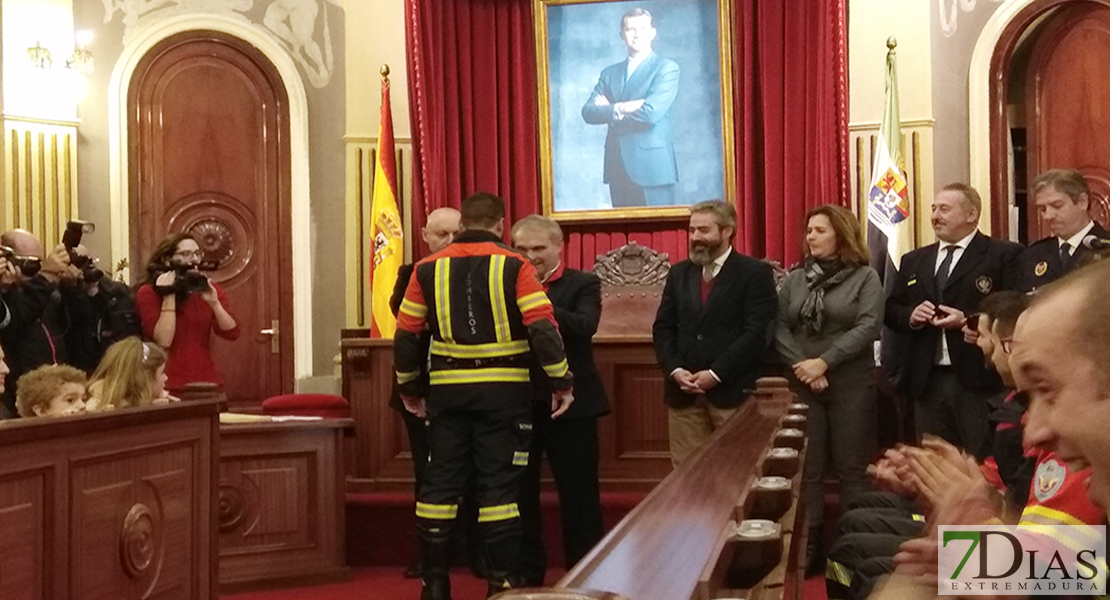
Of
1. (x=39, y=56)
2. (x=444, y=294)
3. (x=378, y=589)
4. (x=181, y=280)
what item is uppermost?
(x=39, y=56)

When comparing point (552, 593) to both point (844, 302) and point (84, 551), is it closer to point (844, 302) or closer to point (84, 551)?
point (84, 551)

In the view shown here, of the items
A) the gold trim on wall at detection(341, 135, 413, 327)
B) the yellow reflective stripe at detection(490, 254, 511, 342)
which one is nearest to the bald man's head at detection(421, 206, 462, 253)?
the yellow reflective stripe at detection(490, 254, 511, 342)

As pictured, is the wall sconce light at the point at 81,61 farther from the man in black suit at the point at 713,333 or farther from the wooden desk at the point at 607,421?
the man in black suit at the point at 713,333

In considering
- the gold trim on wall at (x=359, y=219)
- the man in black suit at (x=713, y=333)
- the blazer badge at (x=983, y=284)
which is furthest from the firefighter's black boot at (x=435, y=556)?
the gold trim on wall at (x=359, y=219)

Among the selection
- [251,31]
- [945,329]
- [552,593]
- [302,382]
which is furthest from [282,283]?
[552,593]

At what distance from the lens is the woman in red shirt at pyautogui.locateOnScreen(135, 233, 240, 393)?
5582 millimetres

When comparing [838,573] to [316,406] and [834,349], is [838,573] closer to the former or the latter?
[834,349]

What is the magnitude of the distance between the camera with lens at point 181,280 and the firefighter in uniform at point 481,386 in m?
1.21

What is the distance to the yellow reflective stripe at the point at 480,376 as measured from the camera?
4.71 m

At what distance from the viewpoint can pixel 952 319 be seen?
498 cm

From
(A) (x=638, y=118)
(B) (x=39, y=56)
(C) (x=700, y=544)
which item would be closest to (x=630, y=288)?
(A) (x=638, y=118)

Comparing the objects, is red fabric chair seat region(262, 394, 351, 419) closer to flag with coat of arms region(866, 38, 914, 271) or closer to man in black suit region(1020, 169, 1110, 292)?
flag with coat of arms region(866, 38, 914, 271)

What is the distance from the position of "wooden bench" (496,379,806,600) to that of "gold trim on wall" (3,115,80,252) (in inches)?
235

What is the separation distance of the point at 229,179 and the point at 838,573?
6015 millimetres
